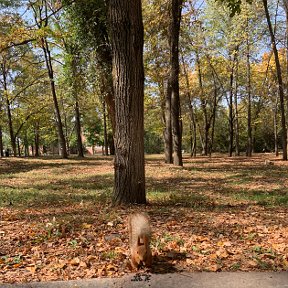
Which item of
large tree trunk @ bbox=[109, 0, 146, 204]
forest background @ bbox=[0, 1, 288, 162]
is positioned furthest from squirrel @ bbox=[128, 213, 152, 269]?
forest background @ bbox=[0, 1, 288, 162]

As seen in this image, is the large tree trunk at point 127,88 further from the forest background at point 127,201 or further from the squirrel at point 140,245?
the squirrel at point 140,245

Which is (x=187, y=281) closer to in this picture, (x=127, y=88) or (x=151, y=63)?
(x=127, y=88)

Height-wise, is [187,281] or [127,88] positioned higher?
[127,88]

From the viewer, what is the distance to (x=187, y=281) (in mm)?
3445

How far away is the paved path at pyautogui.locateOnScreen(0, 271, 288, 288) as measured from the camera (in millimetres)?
3367

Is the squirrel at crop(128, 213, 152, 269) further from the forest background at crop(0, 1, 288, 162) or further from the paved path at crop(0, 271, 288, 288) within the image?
the forest background at crop(0, 1, 288, 162)

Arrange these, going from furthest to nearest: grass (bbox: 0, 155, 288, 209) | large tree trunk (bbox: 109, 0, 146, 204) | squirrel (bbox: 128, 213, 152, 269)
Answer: grass (bbox: 0, 155, 288, 209), large tree trunk (bbox: 109, 0, 146, 204), squirrel (bbox: 128, 213, 152, 269)

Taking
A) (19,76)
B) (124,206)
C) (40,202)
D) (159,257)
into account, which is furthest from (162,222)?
(19,76)

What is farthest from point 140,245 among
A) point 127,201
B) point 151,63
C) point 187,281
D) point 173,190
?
point 151,63

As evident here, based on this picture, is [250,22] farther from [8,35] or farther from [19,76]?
[19,76]

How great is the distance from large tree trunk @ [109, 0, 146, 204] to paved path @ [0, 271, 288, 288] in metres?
2.70

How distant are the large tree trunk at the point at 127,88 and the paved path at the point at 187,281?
2699 mm

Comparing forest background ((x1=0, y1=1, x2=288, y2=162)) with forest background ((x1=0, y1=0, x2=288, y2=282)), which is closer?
forest background ((x1=0, y1=0, x2=288, y2=282))

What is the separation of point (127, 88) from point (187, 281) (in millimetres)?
3580
